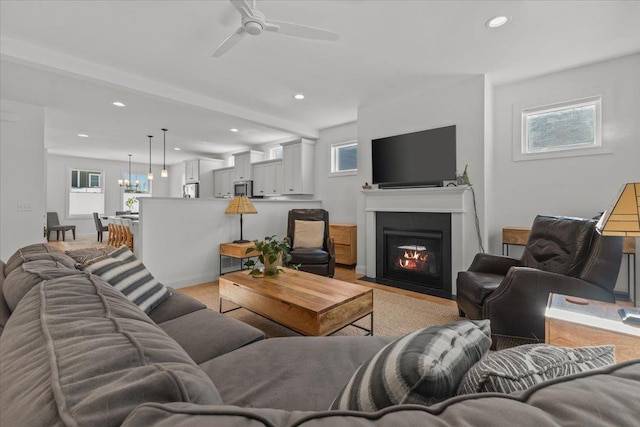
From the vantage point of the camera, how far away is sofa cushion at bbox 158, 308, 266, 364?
126 cm

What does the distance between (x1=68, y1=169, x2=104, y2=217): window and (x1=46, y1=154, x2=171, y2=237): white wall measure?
0.13 m

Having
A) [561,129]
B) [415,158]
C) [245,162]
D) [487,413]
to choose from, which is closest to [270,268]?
[487,413]

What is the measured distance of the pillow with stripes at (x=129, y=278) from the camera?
1.49 m

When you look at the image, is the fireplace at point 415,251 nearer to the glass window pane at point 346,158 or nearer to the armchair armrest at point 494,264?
the armchair armrest at point 494,264

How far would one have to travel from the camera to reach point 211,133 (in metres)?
5.85

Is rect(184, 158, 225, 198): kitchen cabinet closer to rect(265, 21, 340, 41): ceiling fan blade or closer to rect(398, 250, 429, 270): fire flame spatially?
rect(398, 250, 429, 270): fire flame

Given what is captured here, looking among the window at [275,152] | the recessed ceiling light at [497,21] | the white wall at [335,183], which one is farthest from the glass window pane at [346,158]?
the recessed ceiling light at [497,21]

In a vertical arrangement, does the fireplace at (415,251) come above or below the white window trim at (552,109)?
below

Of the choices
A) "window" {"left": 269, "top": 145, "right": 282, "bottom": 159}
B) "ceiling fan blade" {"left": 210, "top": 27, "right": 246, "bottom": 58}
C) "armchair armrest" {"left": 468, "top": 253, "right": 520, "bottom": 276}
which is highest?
"window" {"left": 269, "top": 145, "right": 282, "bottom": 159}

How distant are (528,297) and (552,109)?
2704mm

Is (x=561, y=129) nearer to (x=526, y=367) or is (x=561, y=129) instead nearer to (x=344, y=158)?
(x=344, y=158)

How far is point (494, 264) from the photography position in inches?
105

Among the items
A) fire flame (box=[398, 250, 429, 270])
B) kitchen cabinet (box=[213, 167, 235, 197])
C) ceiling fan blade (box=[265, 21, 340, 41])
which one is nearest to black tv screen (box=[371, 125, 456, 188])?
fire flame (box=[398, 250, 429, 270])

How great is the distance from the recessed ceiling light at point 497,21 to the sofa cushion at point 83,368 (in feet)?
10.5
